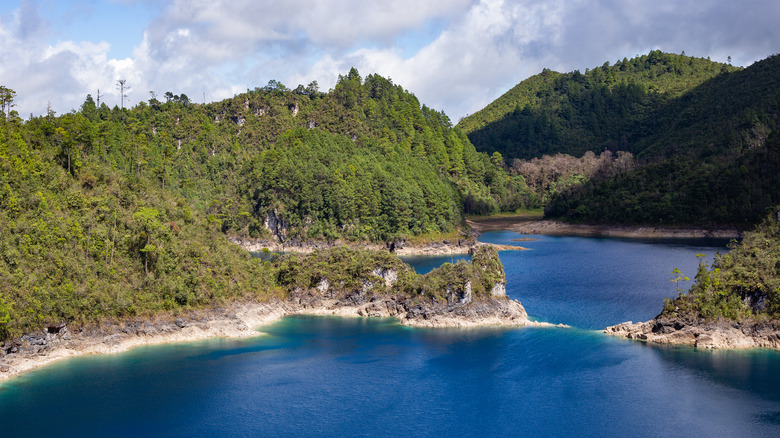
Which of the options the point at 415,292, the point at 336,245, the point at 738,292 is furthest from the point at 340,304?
the point at 336,245

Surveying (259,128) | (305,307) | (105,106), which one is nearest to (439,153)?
(259,128)

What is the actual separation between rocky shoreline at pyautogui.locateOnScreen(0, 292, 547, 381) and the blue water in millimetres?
1519

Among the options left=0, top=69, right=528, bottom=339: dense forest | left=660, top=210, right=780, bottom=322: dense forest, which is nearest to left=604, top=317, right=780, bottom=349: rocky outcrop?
left=660, top=210, right=780, bottom=322: dense forest

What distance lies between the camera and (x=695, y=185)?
145250mm

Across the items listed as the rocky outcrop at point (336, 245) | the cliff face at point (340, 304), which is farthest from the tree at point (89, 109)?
the cliff face at point (340, 304)

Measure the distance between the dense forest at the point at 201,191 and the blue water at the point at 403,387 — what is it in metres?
6.51

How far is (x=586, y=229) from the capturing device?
16025 cm

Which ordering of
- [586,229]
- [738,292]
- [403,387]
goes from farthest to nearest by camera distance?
[586,229] < [738,292] < [403,387]

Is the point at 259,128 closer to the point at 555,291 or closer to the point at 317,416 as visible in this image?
the point at 555,291

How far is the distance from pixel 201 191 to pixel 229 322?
84.2 meters

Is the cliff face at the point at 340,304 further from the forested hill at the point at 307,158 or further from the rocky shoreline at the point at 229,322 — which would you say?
the forested hill at the point at 307,158

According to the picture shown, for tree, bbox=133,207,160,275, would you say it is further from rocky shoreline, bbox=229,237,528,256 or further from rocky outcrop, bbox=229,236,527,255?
rocky shoreline, bbox=229,237,528,256

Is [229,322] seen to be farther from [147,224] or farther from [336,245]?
[336,245]

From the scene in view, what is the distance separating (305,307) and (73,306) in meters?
25.5
